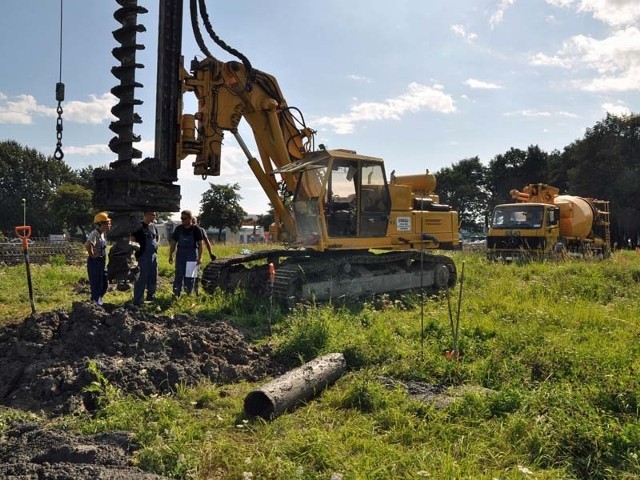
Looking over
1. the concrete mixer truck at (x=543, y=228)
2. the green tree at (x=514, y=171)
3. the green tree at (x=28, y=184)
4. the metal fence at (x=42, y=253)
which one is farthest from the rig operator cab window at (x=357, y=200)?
the green tree at (x=28, y=184)

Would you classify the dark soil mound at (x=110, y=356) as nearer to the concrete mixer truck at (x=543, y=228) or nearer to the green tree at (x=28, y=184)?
the concrete mixer truck at (x=543, y=228)

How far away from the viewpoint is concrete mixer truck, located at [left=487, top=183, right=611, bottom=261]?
1809 centimetres

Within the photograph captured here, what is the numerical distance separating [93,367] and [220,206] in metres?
39.0

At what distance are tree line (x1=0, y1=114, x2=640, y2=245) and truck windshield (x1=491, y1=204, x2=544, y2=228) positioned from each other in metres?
9.54

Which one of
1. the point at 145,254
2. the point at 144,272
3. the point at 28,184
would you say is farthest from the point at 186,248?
the point at 28,184

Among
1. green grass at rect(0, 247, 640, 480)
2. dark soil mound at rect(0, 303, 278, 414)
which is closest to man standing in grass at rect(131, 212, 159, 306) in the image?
dark soil mound at rect(0, 303, 278, 414)

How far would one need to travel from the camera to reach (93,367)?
4.87 meters

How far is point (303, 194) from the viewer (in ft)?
33.6

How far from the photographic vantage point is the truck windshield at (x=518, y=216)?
1828 centimetres

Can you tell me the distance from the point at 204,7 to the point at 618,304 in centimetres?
831

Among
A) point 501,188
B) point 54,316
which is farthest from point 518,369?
point 501,188

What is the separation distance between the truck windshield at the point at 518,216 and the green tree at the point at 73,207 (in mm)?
35399

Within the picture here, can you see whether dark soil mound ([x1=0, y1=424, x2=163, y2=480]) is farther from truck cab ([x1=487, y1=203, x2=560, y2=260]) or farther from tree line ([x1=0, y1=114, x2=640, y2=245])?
tree line ([x1=0, y1=114, x2=640, y2=245])

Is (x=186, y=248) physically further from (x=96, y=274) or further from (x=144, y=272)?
(x=96, y=274)
